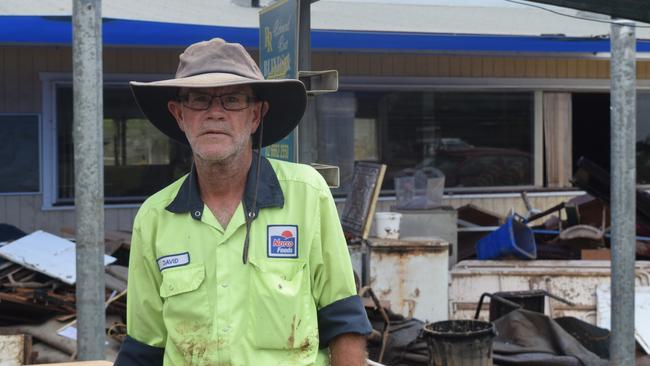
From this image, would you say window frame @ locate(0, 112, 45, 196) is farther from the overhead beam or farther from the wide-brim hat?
the wide-brim hat

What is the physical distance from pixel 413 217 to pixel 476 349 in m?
2.87

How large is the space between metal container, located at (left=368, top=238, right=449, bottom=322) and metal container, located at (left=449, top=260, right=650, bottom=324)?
0.28 m

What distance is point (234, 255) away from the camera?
259 centimetres

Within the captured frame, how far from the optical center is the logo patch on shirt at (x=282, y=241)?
260cm

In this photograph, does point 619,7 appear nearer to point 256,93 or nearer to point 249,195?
point 256,93

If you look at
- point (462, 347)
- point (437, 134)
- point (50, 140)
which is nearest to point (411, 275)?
point (462, 347)

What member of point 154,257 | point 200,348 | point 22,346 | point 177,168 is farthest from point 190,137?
point 177,168

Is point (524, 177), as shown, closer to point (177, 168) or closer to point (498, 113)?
point (498, 113)

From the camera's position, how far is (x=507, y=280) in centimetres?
891

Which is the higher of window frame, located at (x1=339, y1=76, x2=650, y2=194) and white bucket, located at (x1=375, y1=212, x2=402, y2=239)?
window frame, located at (x1=339, y1=76, x2=650, y2=194)

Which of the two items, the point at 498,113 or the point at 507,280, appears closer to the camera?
the point at 507,280

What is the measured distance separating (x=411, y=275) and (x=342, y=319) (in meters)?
6.08

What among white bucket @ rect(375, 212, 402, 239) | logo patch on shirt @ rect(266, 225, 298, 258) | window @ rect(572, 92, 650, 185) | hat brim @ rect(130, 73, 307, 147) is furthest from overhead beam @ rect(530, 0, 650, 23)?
window @ rect(572, 92, 650, 185)

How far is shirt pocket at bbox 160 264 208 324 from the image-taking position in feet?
8.50
